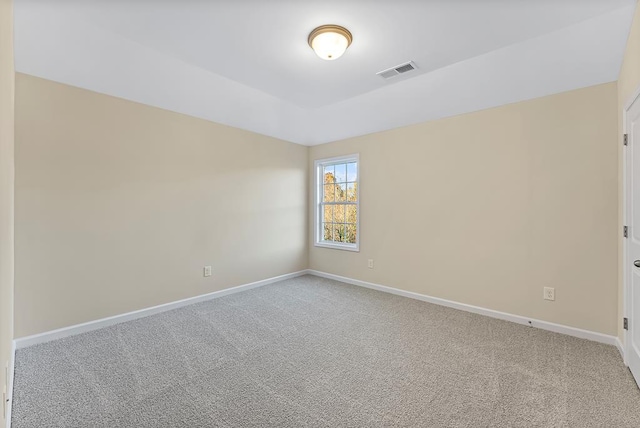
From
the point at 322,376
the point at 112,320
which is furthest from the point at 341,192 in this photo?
the point at 112,320

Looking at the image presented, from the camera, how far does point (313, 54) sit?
8.51 ft

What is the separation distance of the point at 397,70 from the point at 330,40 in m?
0.93

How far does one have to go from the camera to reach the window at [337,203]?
463 centimetres

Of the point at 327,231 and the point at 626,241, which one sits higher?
the point at 626,241

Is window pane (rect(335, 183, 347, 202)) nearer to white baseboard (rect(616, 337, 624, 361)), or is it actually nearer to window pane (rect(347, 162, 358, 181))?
window pane (rect(347, 162, 358, 181))

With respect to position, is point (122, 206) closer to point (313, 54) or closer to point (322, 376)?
point (313, 54)

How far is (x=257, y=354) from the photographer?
236 centimetres

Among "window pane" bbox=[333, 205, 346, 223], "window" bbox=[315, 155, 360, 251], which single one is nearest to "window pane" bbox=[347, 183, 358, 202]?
"window" bbox=[315, 155, 360, 251]

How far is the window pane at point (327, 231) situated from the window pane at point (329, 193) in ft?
1.49

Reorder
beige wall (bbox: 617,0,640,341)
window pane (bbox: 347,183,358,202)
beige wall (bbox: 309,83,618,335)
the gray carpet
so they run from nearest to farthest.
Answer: the gray carpet, beige wall (bbox: 617,0,640,341), beige wall (bbox: 309,83,618,335), window pane (bbox: 347,183,358,202)

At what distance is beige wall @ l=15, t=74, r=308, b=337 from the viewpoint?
2472 millimetres

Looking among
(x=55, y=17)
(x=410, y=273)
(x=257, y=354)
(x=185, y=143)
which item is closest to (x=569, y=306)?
(x=410, y=273)

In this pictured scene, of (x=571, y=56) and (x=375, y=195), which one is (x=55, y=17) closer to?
(x=375, y=195)

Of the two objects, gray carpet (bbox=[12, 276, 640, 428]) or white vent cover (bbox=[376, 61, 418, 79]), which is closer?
gray carpet (bbox=[12, 276, 640, 428])
